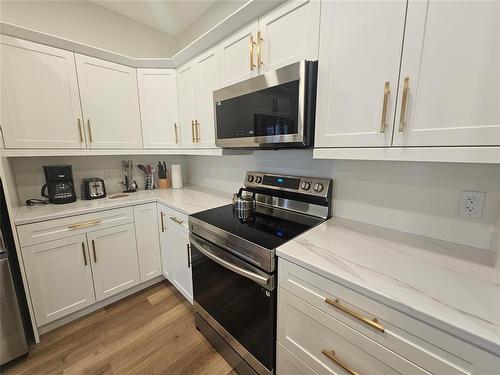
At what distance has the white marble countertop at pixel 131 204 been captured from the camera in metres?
1.52

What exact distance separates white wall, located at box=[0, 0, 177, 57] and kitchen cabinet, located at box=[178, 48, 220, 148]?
0.77 metres

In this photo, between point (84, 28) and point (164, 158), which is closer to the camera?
point (84, 28)

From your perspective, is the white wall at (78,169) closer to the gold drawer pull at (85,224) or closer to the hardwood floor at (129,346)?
the gold drawer pull at (85,224)

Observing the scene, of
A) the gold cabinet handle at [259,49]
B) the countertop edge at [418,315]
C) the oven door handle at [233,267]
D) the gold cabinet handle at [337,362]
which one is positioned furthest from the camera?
the gold cabinet handle at [259,49]

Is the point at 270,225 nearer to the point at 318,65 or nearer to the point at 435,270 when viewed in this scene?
the point at 435,270

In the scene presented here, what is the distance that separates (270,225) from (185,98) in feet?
4.99

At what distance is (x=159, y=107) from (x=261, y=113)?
4.56 feet

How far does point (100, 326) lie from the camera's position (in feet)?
5.61

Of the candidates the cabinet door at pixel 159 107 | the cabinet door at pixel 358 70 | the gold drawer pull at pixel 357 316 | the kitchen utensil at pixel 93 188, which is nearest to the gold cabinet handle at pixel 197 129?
the cabinet door at pixel 159 107

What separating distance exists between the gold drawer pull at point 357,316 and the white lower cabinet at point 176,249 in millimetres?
1100

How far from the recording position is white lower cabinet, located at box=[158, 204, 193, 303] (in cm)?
169

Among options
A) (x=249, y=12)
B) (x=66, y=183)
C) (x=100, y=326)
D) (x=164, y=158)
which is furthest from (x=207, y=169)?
(x=100, y=326)

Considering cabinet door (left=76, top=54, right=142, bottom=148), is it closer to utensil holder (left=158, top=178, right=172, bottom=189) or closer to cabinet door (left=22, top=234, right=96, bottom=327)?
utensil holder (left=158, top=178, right=172, bottom=189)

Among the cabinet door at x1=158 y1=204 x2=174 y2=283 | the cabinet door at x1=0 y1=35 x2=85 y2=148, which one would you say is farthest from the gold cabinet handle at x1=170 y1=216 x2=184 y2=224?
the cabinet door at x1=0 y1=35 x2=85 y2=148
